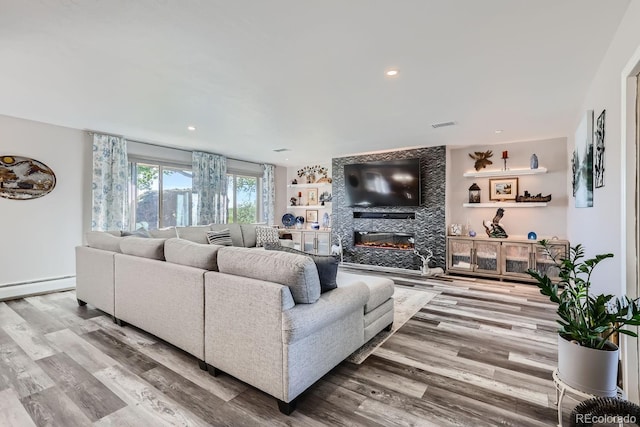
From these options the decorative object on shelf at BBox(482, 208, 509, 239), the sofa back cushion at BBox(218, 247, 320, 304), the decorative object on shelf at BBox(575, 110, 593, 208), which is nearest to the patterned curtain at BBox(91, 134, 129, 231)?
the sofa back cushion at BBox(218, 247, 320, 304)

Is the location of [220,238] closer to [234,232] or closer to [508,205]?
[234,232]

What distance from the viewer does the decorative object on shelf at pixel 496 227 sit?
17.3 ft

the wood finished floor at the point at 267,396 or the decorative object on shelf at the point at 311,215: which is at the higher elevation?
the decorative object on shelf at the point at 311,215

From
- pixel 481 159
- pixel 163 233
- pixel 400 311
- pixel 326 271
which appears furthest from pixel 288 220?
pixel 326 271

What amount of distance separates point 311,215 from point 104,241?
5.14 metres

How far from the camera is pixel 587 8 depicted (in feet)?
6.02

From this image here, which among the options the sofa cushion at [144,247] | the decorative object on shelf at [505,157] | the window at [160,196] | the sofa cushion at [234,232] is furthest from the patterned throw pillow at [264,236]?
the decorative object on shelf at [505,157]

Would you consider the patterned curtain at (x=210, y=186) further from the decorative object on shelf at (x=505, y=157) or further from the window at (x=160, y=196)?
the decorative object on shelf at (x=505, y=157)

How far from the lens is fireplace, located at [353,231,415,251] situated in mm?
6148

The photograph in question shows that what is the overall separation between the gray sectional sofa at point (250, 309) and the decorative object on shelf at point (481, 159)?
399 centimetres

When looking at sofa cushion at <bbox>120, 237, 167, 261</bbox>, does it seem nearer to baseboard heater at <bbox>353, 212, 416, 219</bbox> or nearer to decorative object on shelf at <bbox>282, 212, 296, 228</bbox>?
baseboard heater at <bbox>353, 212, 416, 219</bbox>

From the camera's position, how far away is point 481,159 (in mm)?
5656

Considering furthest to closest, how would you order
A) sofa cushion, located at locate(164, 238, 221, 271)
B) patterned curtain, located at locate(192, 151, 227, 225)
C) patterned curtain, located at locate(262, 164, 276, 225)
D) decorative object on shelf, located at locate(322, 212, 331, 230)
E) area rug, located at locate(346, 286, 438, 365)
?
1. patterned curtain, located at locate(262, 164, 276, 225)
2. decorative object on shelf, located at locate(322, 212, 331, 230)
3. patterned curtain, located at locate(192, 151, 227, 225)
4. area rug, located at locate(346, 286, 438, 365)
5. sofa cushion, located at locate(164, 238, 221, 271)

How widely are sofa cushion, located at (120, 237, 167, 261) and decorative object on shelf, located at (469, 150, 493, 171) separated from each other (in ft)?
17.9
